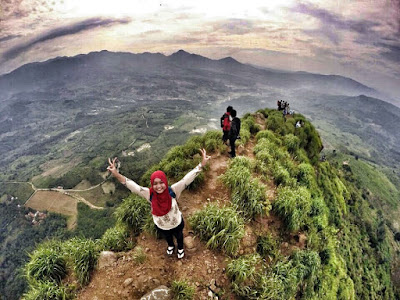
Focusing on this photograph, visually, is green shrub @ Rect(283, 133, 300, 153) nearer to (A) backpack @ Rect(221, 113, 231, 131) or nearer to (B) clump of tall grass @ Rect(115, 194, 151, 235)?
(A) backpack @ Rect(221, 113, 231, 131)

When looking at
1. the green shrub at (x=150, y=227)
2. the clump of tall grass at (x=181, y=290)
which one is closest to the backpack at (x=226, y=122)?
the green shrub at (x=150, y=227)

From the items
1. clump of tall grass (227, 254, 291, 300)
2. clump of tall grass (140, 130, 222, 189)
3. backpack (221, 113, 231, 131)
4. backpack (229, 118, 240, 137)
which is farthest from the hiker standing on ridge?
backpack (221, 113, 231, 131)

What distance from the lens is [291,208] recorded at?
8.17 metres

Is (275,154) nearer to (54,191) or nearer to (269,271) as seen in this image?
(269,271)

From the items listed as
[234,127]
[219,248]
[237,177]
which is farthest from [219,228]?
[234,127]

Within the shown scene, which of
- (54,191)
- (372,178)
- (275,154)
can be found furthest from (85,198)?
(372,178)

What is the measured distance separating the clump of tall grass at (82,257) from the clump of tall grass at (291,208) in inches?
257

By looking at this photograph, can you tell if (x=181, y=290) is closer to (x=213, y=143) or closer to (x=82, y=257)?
(x=82, y=257)

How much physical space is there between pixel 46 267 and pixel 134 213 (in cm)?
270

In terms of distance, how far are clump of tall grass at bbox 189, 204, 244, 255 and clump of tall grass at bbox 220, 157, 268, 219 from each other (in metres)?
0.90

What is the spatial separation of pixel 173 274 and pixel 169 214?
1792mm

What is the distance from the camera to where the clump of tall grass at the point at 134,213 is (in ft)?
23.7

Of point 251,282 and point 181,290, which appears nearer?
point 181,290

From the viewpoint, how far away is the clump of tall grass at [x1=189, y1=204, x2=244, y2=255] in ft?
20.0
